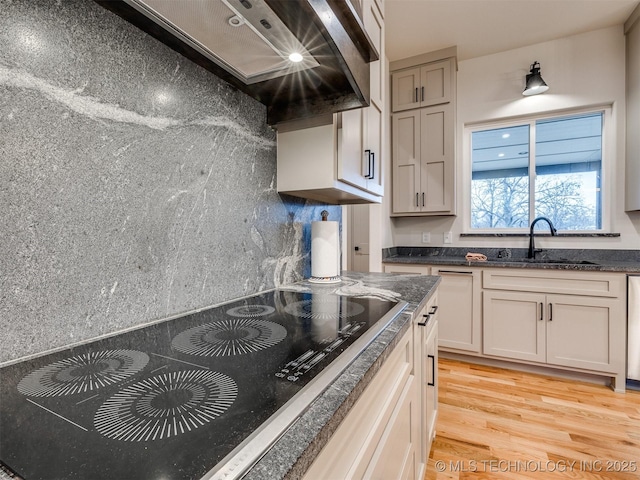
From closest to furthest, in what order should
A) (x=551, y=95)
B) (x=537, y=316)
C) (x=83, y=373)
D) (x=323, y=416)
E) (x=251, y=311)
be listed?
(x=323, y=416) < (x=83, y=373) < (x=251, y=311) < (x=537, y=316) < (x=551, y=95)

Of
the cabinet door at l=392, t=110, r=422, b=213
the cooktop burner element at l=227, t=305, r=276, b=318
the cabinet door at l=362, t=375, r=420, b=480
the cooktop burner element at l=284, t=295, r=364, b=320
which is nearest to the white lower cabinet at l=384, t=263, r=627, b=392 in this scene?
the cabinet door at l=392, t=110, r=422, b=213

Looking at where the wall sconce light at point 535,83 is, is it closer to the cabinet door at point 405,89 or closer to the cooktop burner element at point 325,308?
the cabinet door at point 405,89

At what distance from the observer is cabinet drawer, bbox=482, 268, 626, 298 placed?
88.0 inches

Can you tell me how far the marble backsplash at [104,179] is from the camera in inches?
25.5

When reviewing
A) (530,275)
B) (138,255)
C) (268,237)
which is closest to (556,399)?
(530,275)

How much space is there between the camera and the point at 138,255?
0.86 meters

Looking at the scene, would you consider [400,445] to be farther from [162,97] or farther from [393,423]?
[162,97]

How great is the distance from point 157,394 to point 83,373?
0.20 metres

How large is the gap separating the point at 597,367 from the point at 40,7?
132 inches

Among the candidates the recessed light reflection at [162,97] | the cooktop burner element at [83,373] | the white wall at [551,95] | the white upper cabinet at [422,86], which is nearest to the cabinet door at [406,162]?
the white upper cabinet at [422,86]

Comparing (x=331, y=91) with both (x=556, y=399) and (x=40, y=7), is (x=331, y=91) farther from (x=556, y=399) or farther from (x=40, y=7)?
(x=556, y=399)

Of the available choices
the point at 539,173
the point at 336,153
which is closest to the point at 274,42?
the point at 336,153

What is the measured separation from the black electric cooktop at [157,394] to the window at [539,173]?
283 centimetres

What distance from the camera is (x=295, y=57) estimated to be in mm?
976
